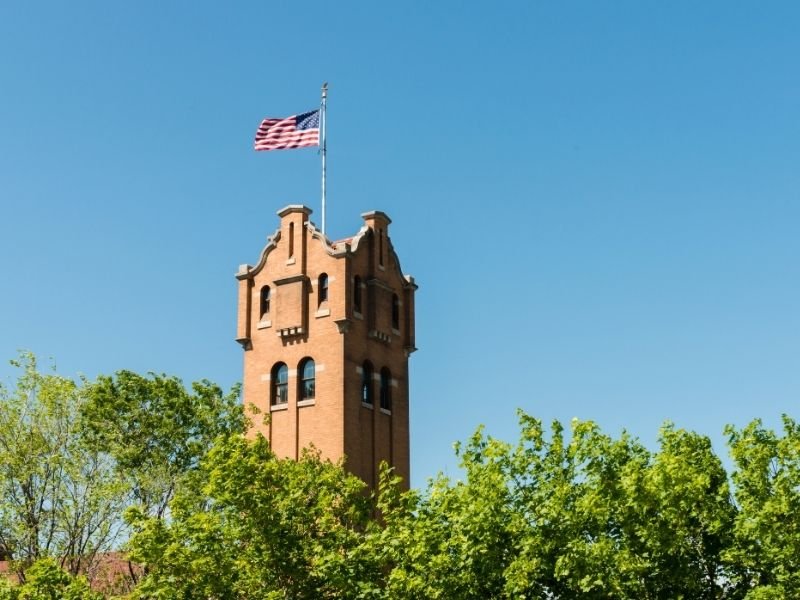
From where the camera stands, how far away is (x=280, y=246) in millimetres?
53875

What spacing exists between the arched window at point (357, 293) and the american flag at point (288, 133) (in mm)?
6592

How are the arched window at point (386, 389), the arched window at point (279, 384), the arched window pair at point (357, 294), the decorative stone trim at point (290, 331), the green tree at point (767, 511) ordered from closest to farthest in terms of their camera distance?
the green tree at point (767, 511), the decorative stone trim at point (290, 331), the arched window at point (279, 384), the arched window pair at point (357, 294), the arched window at point (386, 389)

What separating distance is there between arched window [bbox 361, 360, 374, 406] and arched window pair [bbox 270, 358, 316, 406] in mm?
2296

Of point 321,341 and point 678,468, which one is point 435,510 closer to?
point 678,468

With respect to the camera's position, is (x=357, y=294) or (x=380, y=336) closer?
(x=357, y=294)

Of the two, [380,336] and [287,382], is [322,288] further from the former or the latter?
[287,382]

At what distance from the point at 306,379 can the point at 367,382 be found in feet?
9.26

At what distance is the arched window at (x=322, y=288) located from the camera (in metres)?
52.1

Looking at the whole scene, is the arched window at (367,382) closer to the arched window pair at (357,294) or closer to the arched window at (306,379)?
the arched window at (306,379)

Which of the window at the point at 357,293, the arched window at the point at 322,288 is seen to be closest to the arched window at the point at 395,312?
the window at the point at 357,293

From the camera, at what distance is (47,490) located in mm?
42844

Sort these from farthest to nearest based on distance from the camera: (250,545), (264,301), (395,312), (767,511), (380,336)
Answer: (395,312) < (264,301) < (380,336) < (250,545) < (767,511)

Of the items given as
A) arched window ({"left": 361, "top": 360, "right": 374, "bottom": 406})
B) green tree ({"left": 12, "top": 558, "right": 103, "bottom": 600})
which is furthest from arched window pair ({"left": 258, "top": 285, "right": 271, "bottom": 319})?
green tree ({"left": 12, "top": 558, "right": 103, "bottom": 600})

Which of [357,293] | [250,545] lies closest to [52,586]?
[250,545]
